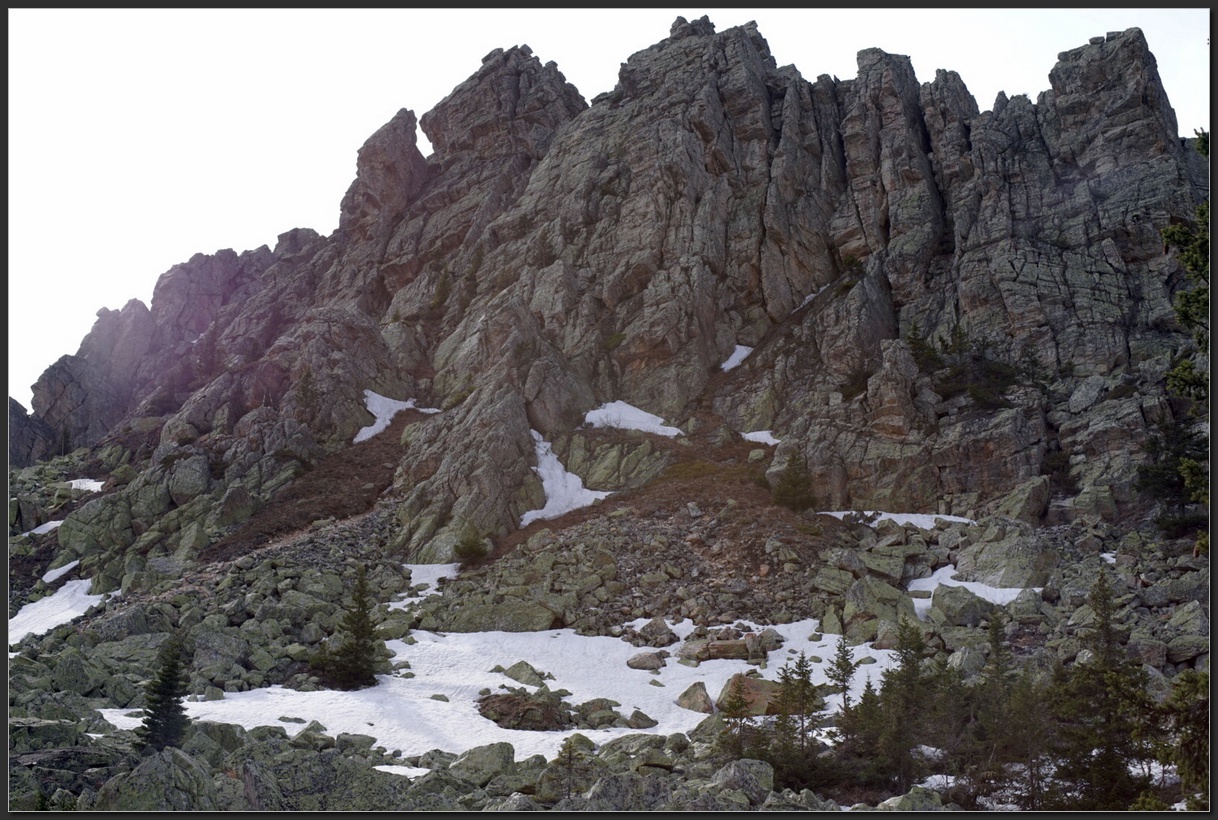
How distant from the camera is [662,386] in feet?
198

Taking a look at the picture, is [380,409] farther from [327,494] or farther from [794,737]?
[794,737]

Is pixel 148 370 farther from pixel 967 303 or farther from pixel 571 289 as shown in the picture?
pixel 967 303

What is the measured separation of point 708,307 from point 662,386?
30.5ft

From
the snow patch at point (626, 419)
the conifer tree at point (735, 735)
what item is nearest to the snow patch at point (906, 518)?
the snow patch at point (626, 419)

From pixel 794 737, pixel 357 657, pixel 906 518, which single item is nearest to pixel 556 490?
pixel 906 518

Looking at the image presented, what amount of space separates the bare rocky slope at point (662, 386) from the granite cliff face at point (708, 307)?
30 centimetres

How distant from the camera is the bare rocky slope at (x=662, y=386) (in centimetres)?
3450

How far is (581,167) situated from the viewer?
76375 mm

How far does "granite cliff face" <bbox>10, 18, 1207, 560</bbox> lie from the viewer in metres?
47.6

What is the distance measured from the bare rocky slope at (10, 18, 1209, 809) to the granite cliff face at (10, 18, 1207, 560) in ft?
0.97

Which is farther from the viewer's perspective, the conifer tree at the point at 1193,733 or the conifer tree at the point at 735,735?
the conifer tree at the point at 735,735

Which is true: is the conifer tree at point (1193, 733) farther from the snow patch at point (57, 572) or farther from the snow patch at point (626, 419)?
the snow patch at point (57, 572)

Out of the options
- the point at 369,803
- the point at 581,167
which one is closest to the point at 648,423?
the point at 581,167

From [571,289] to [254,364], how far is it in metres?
28.0
